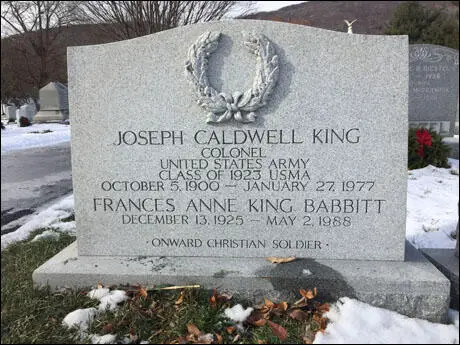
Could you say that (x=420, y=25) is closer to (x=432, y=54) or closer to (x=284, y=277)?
(x=432, y=54)

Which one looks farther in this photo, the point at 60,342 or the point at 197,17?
the point at 197,17

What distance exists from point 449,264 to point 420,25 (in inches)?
641

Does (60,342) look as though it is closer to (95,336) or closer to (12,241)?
(95,336)

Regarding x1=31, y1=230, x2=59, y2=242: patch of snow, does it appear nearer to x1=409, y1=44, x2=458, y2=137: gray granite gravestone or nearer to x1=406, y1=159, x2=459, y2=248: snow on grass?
x1=406, y1=159, x2=459, y2=248: snow on grass

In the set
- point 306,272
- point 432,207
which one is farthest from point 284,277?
point 432,207

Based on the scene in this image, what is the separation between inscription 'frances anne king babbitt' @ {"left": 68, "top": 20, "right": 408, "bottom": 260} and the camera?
7.87ft

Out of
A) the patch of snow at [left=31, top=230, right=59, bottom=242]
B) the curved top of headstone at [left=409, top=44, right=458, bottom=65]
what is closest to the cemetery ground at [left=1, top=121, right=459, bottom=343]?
the patch of snow at [left=31, top=230, right=59, bottom=242]

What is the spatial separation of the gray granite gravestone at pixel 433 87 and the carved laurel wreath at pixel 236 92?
7.07 m

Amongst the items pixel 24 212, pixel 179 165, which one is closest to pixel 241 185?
pixel 179 165

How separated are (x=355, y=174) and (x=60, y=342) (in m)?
2.01

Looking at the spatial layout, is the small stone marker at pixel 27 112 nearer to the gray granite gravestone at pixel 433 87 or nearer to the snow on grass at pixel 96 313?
the gray granite gravestone at pixel 433 87

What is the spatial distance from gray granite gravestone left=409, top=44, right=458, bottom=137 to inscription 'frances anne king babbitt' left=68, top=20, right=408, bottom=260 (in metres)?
6.75

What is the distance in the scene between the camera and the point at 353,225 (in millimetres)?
2541

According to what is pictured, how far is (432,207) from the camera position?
14.5 ft
